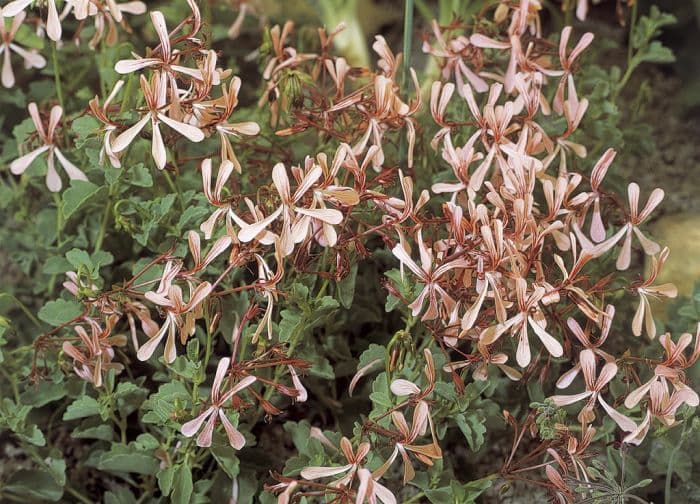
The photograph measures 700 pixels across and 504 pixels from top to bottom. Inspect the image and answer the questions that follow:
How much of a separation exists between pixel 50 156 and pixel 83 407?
24 centimetres

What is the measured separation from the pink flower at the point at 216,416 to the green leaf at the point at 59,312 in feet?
0.63

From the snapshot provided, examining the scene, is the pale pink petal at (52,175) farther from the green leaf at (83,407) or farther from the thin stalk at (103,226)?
the green leaf at (83,407)

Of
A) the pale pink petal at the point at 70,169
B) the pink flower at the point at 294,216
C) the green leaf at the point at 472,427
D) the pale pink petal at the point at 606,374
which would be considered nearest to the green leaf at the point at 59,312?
the pale pink petal at the point at 70,169

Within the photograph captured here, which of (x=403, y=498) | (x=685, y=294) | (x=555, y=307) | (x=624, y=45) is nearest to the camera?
(x=555, y=307)

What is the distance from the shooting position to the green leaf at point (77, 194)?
0.87 m

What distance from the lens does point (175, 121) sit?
2.43 ft

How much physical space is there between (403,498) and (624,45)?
1.06 meters

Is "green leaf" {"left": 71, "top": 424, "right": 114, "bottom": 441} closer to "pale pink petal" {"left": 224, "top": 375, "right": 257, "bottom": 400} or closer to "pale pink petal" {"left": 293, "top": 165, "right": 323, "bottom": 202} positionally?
"pale pink petal" {"left": 224, "top": 375, "right": 257, "bottom": 400}

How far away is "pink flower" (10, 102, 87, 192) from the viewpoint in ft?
2.91

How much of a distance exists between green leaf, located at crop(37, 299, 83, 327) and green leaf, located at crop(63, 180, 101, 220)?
80 millimetres

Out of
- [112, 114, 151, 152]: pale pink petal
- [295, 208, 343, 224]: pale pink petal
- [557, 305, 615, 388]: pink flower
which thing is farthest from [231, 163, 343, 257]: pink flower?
[557, 305, 615, 388]: pink flower

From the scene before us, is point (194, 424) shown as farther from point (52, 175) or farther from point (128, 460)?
point (52, 175)

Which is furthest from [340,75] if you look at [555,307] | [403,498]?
[403,498]

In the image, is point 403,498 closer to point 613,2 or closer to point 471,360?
point 471,360
